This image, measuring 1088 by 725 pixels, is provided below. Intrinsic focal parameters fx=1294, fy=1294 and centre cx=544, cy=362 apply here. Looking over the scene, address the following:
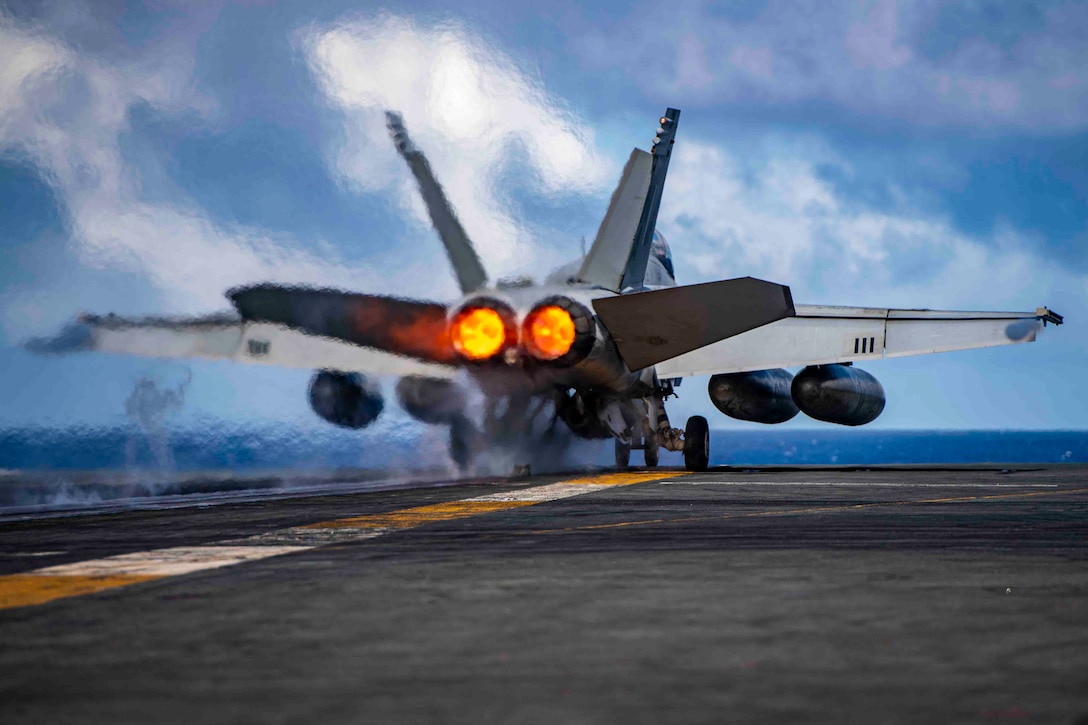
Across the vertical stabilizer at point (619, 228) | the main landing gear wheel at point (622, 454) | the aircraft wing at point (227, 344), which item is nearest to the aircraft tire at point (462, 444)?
the aircraft wing at point (227, 344)

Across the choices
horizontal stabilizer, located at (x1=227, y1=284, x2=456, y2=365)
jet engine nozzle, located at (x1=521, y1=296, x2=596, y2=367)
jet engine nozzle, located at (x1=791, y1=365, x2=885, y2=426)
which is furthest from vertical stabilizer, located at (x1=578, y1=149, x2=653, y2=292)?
jet engine nozzle, located at (x1=791, y1=365, x2=885, y2=426)

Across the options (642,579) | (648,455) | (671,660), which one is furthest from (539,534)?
(648,455)

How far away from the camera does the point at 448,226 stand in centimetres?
1869

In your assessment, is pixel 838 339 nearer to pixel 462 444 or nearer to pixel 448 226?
pixel 462 444

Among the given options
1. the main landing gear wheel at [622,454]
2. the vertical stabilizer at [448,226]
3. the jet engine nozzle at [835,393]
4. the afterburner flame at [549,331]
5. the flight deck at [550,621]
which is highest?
the vertical stabilizer at [448,226]

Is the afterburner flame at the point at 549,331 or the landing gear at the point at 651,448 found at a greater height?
the afterburner flame at the point at 549,331

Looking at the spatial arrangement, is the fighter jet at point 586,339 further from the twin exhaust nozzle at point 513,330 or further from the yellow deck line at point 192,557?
the yellow deck line at point 192,557

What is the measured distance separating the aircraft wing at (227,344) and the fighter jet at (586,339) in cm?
2

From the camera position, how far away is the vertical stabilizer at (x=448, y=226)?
18.2m

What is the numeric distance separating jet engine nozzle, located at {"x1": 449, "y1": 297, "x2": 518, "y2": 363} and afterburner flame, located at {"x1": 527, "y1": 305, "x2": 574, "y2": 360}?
0.27 meters

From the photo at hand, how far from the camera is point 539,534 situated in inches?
384

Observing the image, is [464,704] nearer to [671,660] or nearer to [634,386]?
[671,660]

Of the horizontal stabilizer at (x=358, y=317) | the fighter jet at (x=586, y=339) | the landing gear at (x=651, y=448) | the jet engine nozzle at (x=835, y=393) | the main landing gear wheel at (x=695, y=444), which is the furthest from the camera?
the landing gear at (x=651, y=448)

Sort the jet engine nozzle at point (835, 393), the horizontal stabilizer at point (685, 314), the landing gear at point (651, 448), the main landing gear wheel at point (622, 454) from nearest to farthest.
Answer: the horizontal stabilizer at point (685, 314) → the jet engine nozzle at point (835, 393) → the landing gear at point (651, 448) → the main landing gear wheel at point (622, 454)
